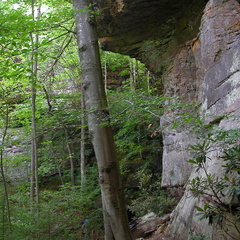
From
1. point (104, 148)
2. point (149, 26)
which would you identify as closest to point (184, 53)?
point (149, 26)

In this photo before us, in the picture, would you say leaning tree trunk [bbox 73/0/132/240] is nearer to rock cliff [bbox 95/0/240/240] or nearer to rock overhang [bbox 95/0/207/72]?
rock cliff [bbox 95/0/240/240]

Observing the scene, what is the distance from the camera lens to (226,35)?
5.17 m

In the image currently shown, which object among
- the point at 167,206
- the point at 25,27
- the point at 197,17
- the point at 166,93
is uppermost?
the point at 197,17

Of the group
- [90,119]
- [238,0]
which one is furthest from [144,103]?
[238,0]

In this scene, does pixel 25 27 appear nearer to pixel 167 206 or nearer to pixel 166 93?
pixel 166 93

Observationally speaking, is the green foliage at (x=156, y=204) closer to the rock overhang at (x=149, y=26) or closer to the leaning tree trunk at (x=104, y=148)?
the leaning tree trunk at (x=104, y=148)

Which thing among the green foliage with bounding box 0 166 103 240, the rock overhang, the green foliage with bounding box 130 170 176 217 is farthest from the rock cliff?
the green foliage with bounding box 0 166 103 240

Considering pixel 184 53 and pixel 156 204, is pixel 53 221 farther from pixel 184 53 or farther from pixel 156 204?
pixel 184 53

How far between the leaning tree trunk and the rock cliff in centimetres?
114

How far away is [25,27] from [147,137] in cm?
784

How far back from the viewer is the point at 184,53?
8102 mm

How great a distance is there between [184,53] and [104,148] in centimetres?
508

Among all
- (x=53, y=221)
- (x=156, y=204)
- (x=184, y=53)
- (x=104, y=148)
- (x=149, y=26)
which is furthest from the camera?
(x=149, y=26)

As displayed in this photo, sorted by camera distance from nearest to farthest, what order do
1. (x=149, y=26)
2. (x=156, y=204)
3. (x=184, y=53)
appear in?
(x=156, y=204) → (x=184, y=53) → (x=149, y=26)
